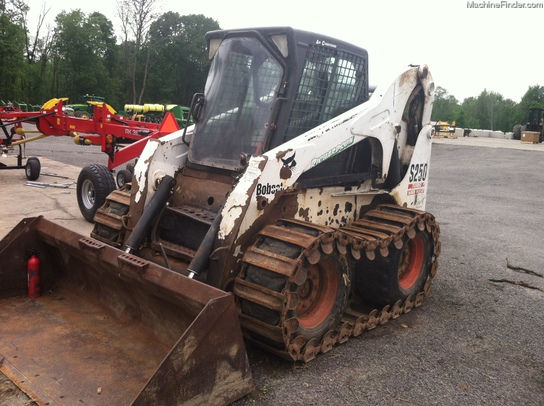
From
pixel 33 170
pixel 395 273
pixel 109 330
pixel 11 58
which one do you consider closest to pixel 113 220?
pixel 109 330

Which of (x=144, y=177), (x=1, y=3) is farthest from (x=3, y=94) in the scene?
(x=144, y=177)

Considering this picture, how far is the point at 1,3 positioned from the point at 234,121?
5728 cm

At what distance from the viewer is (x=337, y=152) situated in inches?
186

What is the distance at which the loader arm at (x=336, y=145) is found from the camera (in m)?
4.02

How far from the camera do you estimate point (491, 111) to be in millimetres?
84375

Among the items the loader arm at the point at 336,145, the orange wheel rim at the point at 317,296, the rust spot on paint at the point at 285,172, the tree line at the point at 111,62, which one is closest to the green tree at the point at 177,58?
the tree line at the point at 111,62

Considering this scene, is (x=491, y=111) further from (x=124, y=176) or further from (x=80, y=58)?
(x=124, y=176)

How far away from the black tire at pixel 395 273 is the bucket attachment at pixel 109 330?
1.70 m

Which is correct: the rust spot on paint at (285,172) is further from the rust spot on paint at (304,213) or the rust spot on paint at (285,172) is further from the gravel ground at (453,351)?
the gravel ground at (453,351)

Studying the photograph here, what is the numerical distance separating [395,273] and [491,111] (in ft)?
284

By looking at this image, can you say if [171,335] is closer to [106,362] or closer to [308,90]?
[106,362]

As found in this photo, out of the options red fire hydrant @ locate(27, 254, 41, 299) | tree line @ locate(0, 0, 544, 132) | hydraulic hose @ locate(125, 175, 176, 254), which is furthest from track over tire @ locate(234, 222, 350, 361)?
tree line @ locate(0, 0, 544, 132)

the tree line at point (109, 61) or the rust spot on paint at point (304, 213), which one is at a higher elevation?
the tree line at point (109, 61)

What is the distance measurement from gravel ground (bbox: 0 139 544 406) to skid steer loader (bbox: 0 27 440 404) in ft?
0.61
